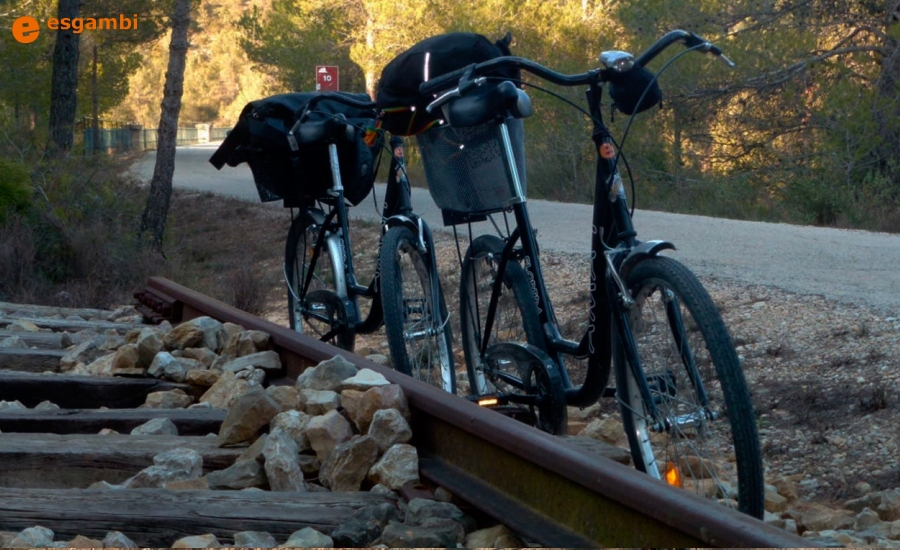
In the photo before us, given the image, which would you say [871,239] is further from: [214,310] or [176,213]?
[176,213]

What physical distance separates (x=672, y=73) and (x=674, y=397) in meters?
17.9

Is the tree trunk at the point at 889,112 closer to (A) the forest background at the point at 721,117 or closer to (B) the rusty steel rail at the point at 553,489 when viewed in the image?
(A) the forest background at the point at 721,117

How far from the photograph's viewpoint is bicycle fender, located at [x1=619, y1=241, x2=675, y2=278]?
3.30 m

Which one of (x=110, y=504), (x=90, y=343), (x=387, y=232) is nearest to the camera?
(x=110, y=504)

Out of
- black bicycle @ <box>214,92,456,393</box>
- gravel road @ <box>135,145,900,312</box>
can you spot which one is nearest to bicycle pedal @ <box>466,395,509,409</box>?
black bicycle @ <box>214,92,456,393</box>

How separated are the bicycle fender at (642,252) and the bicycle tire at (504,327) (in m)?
0.81

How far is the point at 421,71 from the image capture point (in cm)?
469

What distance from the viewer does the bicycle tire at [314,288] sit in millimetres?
5734

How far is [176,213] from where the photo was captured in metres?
21.8

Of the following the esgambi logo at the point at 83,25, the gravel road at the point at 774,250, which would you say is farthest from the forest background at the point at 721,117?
the gravel road at the point at 774,250

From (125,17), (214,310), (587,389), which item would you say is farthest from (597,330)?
(125,17)

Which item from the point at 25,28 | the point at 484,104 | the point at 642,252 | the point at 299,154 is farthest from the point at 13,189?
the point at 25,28

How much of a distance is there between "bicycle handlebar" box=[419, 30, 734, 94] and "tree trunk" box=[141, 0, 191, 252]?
35.0 feet

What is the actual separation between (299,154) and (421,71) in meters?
1.42
